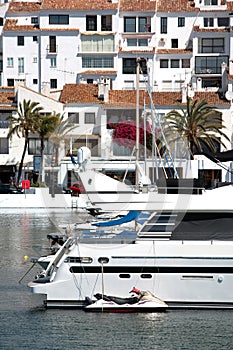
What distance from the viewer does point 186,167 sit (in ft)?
205

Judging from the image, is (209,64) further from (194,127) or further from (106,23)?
(194,127)

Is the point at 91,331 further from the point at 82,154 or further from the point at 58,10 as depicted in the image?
the point at 58,10

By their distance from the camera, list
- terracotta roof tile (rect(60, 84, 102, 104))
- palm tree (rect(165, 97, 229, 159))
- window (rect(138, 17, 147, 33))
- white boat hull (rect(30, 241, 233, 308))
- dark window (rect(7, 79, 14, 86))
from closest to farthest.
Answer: white boat hull (rect(30, 241, 233, 308))
palm tree (rect(165, 97, 229, 159))
terracotta roof tile (rect(60, 84, 102, 104))
window (rect(138, 17, 147, 33))
dark window (rect(7, 79, 14, 86))

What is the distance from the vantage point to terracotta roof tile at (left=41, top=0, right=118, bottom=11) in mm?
85875

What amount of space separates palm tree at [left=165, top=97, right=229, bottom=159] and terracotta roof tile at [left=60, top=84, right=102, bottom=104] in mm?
9646

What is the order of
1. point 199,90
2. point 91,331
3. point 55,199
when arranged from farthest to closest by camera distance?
1. point 199,90
2. point 55,199
3. point 91,331

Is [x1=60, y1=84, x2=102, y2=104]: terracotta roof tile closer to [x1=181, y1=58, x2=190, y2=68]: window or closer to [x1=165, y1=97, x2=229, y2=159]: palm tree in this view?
[x1=165, y1=97, x2=229, y2=159]: palm tree

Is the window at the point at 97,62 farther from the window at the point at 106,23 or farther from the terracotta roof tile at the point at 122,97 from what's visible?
the terracotta roof tile at the point at 122,97

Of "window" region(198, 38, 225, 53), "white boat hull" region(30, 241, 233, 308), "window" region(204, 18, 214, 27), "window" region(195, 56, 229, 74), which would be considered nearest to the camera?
"white boat hull" region(30, 241, 233, 308)

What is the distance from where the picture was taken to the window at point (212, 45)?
85.7 metres

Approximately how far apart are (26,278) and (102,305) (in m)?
6.42

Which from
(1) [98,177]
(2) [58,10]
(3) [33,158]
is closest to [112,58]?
(2) [58,10]

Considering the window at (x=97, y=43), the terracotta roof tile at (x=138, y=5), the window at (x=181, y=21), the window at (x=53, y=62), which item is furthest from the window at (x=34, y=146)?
the window at (x=181, y=21)

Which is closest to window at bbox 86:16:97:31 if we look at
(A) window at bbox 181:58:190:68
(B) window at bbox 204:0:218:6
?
(A) window at bbox 181:58:190:68
